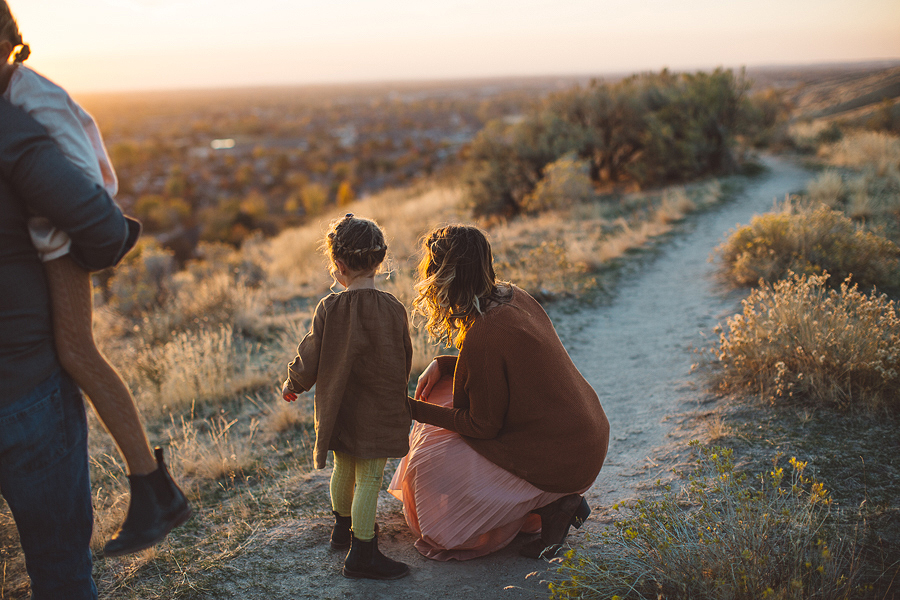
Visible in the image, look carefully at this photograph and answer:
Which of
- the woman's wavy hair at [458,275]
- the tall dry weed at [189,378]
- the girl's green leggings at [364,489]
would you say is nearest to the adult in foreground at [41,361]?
the girl's green leggings at [364,489]

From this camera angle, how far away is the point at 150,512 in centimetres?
153

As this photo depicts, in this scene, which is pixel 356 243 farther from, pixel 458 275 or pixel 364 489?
pixel 364 489

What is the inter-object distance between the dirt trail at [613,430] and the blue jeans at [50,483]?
98cm

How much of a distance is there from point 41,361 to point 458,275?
1480mm

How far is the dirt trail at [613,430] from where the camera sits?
2.42 metres

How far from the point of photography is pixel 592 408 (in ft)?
8.33

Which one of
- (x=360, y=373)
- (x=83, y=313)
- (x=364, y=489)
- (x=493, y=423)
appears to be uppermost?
(x=83, y=313)

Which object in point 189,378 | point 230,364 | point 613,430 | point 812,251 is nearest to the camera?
point 613,430

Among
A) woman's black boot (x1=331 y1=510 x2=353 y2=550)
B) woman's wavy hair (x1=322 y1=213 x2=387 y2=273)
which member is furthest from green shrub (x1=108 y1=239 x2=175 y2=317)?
woman's wavy hair (x1=322 y1=213 x2=387 y2=273)

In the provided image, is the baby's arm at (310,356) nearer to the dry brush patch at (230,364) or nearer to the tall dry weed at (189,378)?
the dry brush patch at (230,364)

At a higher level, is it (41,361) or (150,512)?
(41,361)

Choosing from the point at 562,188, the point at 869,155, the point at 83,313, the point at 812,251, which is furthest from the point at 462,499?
the point at 869,155

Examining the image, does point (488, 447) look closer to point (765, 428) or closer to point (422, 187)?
point (765, 428)

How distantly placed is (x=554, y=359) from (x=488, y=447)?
518 millimetres
